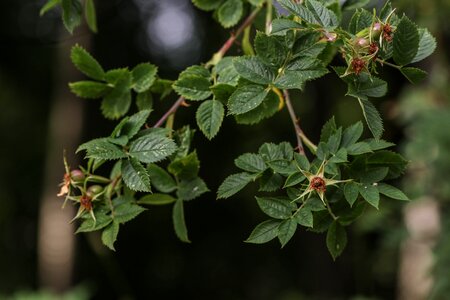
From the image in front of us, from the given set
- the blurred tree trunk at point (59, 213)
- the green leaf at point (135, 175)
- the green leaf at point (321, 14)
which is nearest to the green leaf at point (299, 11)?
the green leaf at point (321, 14)

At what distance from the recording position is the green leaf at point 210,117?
112 centimetres

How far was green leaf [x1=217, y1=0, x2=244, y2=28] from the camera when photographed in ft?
4.63

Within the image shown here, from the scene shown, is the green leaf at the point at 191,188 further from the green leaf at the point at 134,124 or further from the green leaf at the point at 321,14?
the green leaf at the point at 321,14

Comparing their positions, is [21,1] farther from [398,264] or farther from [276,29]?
[276,29]

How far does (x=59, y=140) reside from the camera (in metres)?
6.94

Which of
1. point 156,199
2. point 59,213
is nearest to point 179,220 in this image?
point 156,199

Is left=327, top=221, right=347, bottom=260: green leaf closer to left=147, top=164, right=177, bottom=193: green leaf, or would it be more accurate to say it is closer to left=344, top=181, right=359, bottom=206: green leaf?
left=344, top=181, right=359, bottom=206: green leaf

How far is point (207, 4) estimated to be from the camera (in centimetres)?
144

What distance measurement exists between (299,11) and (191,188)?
0.43 m

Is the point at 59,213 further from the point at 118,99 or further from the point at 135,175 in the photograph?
the point at 135,175

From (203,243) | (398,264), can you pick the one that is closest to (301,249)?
(203,243)

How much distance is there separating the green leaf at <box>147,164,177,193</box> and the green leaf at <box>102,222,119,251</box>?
161 mm

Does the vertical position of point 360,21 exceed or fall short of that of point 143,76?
it exceeds it

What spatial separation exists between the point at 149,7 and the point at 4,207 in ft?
12.6
